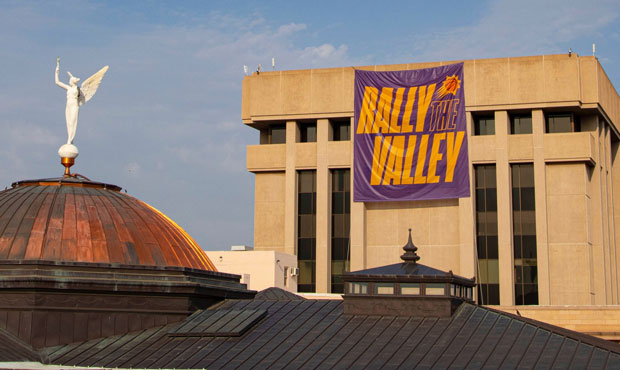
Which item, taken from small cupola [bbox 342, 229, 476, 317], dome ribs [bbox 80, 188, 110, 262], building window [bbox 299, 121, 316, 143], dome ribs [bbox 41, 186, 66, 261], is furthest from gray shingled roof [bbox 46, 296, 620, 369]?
building window [bbox 299, 121, 316, 143]

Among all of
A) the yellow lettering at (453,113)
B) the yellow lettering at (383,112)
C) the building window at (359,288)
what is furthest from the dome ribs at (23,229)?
the yellow lettering at (453,113)

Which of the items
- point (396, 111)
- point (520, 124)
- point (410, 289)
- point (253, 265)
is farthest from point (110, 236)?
point (520, 124)

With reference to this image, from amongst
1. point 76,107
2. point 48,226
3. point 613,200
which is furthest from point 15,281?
point 613,200

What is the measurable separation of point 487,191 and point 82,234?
1994 inches

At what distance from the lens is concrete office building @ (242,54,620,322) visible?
77.7m

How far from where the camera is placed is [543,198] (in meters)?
77.9

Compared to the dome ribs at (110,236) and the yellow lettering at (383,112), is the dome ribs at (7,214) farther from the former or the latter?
the yellow lettering at (383,112)

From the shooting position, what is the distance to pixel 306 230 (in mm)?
84375

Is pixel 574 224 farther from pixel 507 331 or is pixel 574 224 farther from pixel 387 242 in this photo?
pixel 507 331

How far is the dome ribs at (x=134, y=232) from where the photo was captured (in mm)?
35438

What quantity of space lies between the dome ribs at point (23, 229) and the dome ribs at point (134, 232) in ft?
9.68

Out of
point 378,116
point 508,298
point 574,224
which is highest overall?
point 378,116

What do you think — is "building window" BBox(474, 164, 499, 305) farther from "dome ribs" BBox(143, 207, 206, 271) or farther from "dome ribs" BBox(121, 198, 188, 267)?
"dome ribs" BBox(121, 198, 188, 267)

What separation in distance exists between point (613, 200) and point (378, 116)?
25082mm
